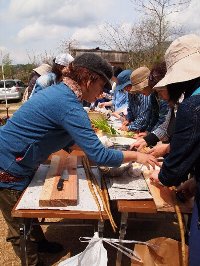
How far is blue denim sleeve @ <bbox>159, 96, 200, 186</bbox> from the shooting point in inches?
52.8

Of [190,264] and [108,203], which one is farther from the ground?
[108,203]

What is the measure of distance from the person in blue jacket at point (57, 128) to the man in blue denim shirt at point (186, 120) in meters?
0.48

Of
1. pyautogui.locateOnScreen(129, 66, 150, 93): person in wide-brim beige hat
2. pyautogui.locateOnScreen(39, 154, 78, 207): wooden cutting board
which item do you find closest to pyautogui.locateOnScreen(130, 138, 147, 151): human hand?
pyautogui.locateOnScreen(39, 154, 78, 207): wooden cutting board

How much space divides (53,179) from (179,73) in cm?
105

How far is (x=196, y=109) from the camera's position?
1.33 metres

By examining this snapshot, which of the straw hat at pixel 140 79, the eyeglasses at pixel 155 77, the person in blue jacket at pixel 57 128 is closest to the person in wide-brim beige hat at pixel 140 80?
the straw hat at pixel 140 79

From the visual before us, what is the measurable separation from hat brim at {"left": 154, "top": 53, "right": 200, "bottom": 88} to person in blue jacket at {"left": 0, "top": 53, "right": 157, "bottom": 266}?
582 mm

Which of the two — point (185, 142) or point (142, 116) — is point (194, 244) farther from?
point (142, 116)

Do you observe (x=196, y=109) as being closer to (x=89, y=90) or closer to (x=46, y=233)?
(x=89, y=90)

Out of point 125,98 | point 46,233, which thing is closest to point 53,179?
point 46,233

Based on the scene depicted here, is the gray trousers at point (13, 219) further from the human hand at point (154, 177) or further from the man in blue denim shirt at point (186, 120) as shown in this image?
the man in blue denim shirt at point (186, 120)

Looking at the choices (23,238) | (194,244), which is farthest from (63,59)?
(194,244)

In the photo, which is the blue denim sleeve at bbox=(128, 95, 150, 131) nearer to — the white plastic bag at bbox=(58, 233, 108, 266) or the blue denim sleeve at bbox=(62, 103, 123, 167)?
the blue denim sleeve at bbox=(62, 103, 123, 167)

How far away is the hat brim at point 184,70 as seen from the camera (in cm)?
143
